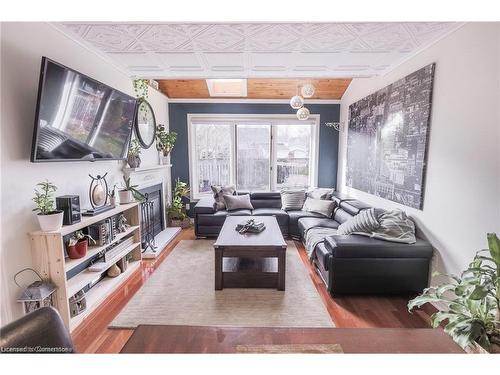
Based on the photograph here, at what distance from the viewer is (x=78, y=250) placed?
1979mm

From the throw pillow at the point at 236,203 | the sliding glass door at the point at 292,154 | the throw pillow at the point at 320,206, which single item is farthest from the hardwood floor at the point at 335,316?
the sliding glass door at the point at 292,154

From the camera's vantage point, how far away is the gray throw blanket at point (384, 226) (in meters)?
2.31

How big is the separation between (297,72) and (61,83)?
91.8 inches

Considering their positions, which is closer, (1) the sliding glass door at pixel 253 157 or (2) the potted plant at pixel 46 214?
(2) the potted plant at pixel 46 214

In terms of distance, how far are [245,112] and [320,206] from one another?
7.85ft

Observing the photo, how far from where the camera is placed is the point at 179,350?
2.43ft

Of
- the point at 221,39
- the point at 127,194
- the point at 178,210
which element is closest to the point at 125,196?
the point at 127,194

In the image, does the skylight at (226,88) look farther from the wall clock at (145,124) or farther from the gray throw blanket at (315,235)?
the gray throw blanket at (315,235)

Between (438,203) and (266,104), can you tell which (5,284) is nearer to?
(438,203)

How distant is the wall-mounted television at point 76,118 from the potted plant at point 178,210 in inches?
80.4

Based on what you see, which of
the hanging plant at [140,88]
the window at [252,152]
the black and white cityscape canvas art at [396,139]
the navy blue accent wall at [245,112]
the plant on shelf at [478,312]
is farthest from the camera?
the window at [252,152]

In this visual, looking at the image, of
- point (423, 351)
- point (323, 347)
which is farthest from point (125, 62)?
point (423, 351)

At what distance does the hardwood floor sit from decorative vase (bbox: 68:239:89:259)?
0.55m

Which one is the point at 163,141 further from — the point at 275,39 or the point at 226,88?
the point at 275,39
